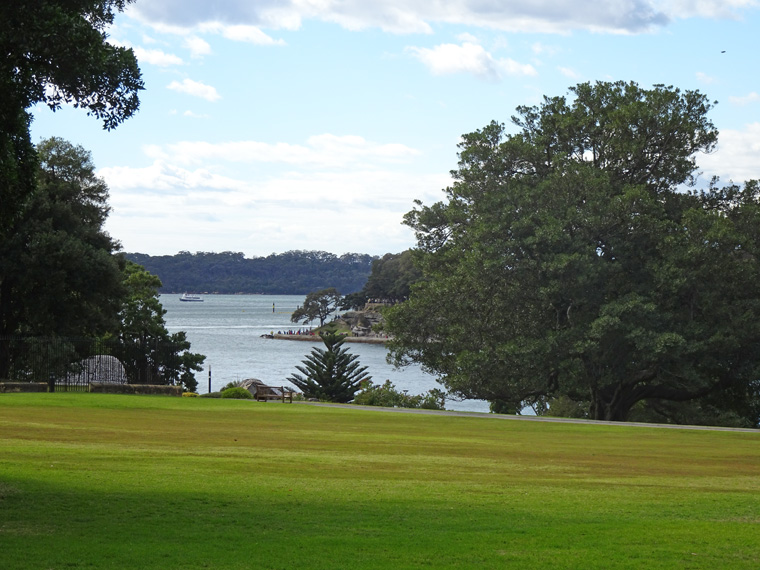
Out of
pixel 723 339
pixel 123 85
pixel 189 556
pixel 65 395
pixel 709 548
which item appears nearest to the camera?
pixel 189 556

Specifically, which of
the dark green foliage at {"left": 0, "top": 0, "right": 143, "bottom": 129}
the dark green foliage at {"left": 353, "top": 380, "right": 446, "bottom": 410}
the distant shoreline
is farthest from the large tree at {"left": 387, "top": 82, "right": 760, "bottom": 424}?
the distant shoreline

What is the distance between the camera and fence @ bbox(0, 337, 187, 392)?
3741 cm

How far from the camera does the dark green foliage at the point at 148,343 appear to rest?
40188 millimetres

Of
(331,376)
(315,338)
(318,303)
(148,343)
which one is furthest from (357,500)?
(318,303)

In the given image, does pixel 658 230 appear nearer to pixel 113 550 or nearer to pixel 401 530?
pixel 401 530

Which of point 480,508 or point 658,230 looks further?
point 658,230

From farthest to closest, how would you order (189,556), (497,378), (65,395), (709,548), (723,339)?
1. (497,378)
2. (723,339)
3. (65,395)
4. (709,548)
5. (189,556)

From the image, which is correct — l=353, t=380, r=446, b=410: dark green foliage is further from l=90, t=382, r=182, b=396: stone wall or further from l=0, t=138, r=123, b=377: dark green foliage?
l=0, t=138, r=123, b=377: dark green foliage

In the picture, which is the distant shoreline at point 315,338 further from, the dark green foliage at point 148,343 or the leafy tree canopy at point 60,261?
the leafy tree canopy at point 60,261

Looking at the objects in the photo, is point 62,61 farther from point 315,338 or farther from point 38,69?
point 315,338

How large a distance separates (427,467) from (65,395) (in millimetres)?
17984

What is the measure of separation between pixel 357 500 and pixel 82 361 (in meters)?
31.1

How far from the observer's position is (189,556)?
854 cm

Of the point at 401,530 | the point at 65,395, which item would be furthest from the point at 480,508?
the point at 65,395
